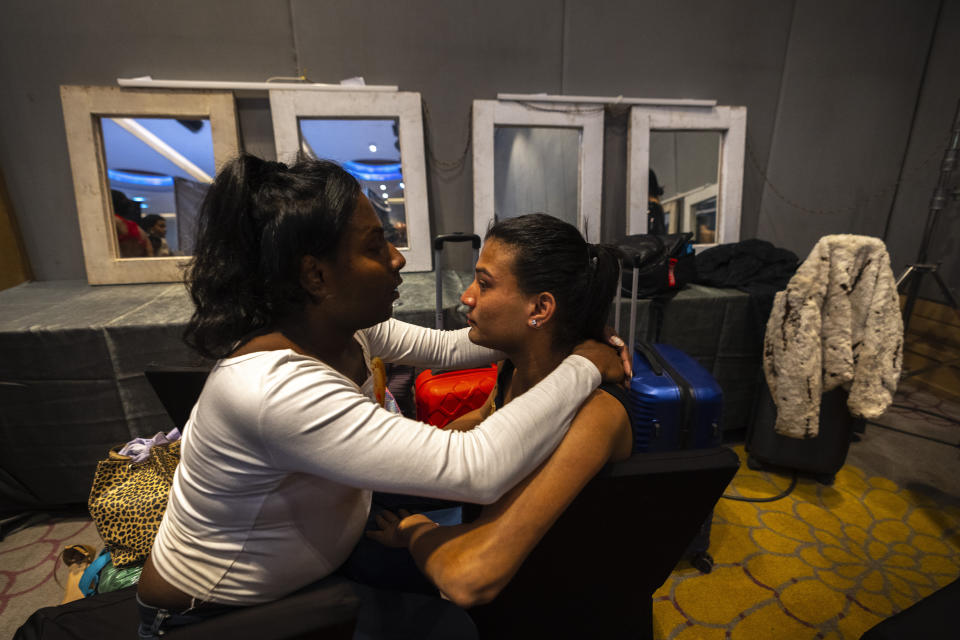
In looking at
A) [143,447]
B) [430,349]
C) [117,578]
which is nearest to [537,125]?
[430,349]

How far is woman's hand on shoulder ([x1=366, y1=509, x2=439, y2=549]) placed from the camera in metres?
0.94

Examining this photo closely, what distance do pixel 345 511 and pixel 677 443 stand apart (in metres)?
1.36

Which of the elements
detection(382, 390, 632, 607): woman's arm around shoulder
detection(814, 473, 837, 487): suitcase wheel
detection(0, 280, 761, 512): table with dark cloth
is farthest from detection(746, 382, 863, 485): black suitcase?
detection(382, 390, 632, 607): woman's arm around shoulder

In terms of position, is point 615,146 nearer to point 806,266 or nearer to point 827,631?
point 806,266

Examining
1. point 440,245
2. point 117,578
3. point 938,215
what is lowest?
point 117,578

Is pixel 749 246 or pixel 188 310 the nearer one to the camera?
pixel 188 310

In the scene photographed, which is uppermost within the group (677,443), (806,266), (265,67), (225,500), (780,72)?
(780,72)

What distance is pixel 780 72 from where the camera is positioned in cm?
305

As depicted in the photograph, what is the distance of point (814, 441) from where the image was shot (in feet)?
7.43

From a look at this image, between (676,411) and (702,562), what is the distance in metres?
0.68

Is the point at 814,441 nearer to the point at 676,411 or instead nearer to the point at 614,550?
the point at 676,411

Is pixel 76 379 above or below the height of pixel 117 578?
above

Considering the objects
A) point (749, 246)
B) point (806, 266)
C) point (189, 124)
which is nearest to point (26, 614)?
point (189, 124)

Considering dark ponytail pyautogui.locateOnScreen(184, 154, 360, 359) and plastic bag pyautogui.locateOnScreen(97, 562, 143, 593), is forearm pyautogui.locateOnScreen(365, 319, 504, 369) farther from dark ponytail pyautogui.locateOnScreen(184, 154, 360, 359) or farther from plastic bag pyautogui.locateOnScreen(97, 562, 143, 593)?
plastic bag pyautogui.locateOnScreen(97, 562, 143, 593)
